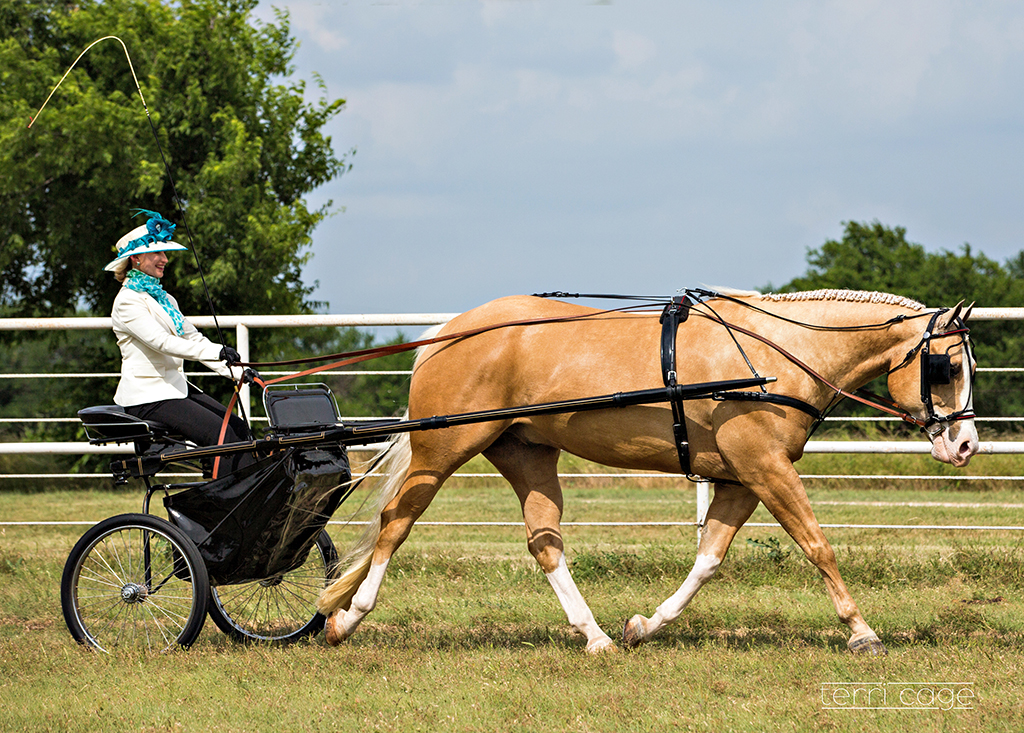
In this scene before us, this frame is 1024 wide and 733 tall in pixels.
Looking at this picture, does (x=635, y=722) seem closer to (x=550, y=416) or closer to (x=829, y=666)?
(x=829, y=666)

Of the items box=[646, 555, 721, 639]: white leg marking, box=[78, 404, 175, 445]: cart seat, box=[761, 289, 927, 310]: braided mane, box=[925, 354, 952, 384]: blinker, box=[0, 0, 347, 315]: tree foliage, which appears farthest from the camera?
box=[0, 0, 347, 315]: tree foliage

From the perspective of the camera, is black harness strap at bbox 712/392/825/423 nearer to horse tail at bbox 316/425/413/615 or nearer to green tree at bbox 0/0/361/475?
horse tail at bbox 316/425/413/615

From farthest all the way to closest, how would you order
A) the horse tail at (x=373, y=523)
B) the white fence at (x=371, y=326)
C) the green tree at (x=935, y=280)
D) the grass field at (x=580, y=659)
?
the green tree at (x=935, y=280)
the white fence at (x=371, y=326)
the horse tail at (x=373, y=523)
the grass field at (x=580, y=659)

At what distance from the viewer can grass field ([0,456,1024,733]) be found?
4098 mm

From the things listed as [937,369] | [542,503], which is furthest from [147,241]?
[937,369]

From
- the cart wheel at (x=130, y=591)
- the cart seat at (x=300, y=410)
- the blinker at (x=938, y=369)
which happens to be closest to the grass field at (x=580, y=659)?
the cart wheel at (x=130, y=591)

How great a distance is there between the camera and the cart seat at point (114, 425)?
5.24 metres

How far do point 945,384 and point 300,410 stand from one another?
3.18 meters

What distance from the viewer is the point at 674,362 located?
194 inches

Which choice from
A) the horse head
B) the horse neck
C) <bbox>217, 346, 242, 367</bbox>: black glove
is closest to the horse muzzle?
the horse head

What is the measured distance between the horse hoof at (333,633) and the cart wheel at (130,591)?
2.09ft

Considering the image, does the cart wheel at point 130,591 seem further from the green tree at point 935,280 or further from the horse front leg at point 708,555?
the green tree at point 935,280

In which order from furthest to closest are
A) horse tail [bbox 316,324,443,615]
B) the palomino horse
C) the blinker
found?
horse tail [bbox 316,324,443,615], the palomino horse, the blinker

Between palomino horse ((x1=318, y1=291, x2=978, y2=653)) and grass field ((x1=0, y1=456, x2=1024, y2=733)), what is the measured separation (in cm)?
37
